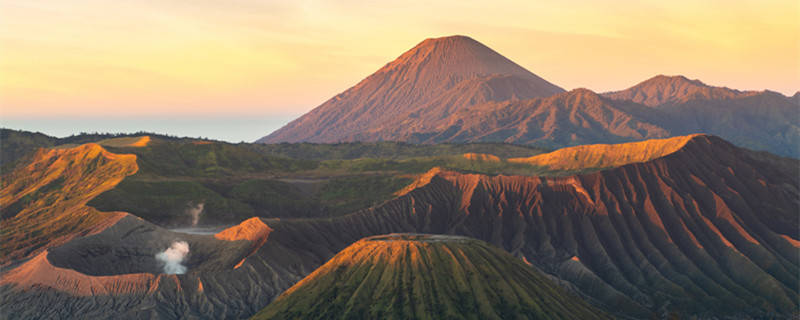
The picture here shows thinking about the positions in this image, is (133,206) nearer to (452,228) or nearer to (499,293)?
(452,228)

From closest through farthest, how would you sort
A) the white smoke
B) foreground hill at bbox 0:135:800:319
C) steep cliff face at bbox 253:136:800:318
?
1. foreground hill at bbox 0:135:800:319
2. the white smoke
3. steep cliff face at bbox 253:136:800:318

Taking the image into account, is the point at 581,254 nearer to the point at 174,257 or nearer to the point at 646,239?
the point at 646,239

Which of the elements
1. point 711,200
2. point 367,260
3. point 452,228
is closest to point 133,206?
point 452,228

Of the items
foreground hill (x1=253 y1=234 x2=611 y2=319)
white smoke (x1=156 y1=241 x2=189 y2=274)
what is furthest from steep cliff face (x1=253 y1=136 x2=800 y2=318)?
foreground hill (x1=253 y1=234 x2=611 y2=319)

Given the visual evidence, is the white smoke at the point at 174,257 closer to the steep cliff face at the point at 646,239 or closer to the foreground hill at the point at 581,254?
the foreground hill at the point at 581,254

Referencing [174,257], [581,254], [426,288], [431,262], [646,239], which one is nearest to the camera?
[426,288]

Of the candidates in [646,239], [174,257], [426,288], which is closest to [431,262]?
[426,288]

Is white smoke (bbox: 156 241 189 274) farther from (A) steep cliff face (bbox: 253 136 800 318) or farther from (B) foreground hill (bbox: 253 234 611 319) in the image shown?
(B) foreground hill (bbox: 253 234 611 319)
